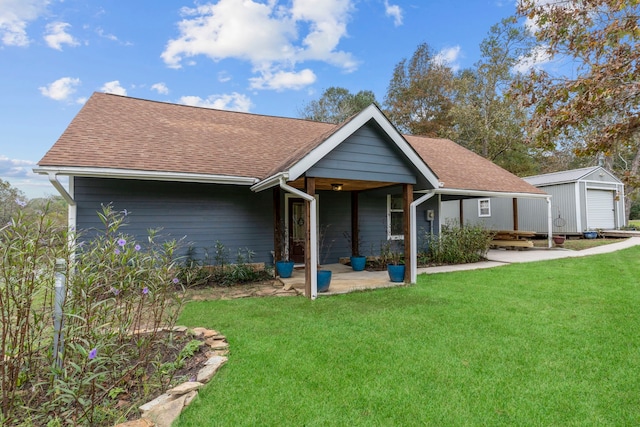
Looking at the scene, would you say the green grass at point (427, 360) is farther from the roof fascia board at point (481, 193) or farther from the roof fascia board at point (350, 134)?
the roof fascia board at point (481, 193)

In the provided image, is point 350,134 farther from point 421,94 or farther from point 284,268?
point 421,94

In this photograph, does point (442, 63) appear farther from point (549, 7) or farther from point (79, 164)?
point (79, 164)

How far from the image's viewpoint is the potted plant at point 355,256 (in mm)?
8859

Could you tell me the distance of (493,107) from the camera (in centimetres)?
2194

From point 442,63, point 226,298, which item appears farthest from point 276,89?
point 226,298

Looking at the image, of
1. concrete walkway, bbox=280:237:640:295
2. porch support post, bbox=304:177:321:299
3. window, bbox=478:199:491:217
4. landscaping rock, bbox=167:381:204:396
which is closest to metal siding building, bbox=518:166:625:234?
window, bbox=478:199:491:217

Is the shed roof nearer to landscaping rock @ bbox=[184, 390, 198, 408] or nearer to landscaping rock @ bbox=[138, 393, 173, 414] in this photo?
landscaping rock @ bbox=[184, 390, 198, 408]

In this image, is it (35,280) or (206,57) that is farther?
(206,57)

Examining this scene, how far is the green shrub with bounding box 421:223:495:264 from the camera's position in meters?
10.1

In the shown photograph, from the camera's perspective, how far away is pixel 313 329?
14.0 feet

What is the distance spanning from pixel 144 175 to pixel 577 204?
1808 cm

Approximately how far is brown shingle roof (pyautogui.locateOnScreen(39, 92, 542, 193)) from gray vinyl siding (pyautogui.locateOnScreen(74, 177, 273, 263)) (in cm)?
63

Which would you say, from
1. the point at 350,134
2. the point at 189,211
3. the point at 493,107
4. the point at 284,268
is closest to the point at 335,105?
the point at 493,107

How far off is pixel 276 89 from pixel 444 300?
1787 cm
